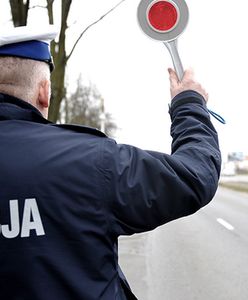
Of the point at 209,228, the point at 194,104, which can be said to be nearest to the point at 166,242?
the point at 209,228

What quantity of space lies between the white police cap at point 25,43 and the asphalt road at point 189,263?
16.3 feet

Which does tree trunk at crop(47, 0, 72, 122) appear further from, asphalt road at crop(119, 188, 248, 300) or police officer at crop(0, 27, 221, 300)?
police officer at crop(0, 27, 221, 300)

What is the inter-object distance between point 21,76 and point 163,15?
584mm

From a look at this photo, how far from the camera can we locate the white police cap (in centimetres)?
182

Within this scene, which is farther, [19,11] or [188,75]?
[19,11]

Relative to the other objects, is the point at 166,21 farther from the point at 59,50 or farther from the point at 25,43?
the point at 59,50

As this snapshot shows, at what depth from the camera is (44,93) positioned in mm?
1892

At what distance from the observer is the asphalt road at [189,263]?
675 centimetres

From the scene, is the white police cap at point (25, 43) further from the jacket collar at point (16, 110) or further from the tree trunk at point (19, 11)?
the tree trunk at point (19, 11)

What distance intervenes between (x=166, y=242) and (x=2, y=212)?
10169 millimetres

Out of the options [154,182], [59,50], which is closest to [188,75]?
[154,182]

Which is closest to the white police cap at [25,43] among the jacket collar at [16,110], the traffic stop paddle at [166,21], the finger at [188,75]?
the jacket collar at [16,110]

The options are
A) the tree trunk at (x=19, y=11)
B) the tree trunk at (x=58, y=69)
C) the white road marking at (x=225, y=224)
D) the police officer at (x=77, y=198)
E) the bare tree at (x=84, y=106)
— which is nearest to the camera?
the police officer at (x=77, y=198)

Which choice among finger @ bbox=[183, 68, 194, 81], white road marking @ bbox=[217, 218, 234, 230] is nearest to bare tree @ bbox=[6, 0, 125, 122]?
finger @ bbox=[183, 68, 194, 81]
